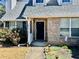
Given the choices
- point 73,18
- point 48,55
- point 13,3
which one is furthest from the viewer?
point 13,3

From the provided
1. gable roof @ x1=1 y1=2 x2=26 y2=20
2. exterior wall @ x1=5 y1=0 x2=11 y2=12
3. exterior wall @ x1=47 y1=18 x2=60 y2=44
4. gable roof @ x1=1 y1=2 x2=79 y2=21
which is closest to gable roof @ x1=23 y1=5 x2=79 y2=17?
gable roof @ x1=1 y1=2 x2=79 y2=21

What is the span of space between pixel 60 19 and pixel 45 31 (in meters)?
3.07

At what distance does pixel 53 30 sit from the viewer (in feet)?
93.8

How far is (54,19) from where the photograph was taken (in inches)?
1126

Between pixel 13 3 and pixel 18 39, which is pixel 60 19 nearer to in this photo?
pixel 18 39

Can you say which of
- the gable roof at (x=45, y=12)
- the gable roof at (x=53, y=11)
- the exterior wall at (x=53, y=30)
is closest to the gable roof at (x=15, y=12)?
the gable roof at (x=45, y=12)

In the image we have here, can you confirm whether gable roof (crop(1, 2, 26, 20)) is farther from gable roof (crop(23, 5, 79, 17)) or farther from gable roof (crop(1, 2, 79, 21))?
gable roof (crop(23, 5, 79, 17))

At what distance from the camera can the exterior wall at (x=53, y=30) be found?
2850cm

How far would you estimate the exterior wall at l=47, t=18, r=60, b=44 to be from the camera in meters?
28.5

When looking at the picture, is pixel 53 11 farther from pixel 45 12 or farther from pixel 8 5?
pixel 8 5

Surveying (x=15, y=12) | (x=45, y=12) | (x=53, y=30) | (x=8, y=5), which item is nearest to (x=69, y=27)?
(x=53, y=30)

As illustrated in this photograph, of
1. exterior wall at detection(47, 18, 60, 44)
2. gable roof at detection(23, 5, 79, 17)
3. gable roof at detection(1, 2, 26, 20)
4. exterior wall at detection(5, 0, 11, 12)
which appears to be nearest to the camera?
gable roof at detection(23, 5, 79, 17)

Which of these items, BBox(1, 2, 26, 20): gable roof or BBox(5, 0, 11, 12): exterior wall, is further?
BBox(5, 0, 11, 12): exterior wall

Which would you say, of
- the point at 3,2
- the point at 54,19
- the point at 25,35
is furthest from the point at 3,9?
the point at 54,19
